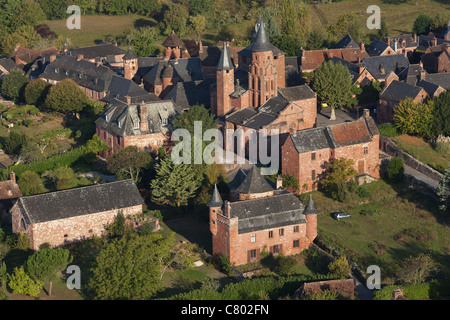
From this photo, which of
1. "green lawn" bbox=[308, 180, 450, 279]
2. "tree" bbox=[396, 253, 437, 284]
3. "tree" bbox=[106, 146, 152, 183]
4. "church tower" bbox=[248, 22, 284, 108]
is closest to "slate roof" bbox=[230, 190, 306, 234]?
"green lawn" bbox=[308, 180, 450, 279]

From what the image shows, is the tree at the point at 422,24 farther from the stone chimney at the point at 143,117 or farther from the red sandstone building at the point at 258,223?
the red sandstone building at the point at 258,223

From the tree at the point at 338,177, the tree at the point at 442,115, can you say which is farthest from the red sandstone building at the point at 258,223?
the tree at the point at 442,115

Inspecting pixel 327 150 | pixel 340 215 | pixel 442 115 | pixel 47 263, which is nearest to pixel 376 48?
pixel 442 115

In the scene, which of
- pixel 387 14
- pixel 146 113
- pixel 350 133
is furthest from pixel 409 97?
pixel 387 14

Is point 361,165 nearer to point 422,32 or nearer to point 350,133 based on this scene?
point 350,133

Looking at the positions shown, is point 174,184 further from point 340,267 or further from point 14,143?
point 14,143
